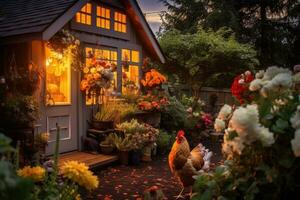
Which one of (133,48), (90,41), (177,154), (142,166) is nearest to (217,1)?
(133,48)

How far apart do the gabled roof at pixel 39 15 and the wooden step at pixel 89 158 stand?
8.19ft

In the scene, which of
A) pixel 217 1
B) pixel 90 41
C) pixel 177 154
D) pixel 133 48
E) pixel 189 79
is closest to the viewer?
pixel 177 154

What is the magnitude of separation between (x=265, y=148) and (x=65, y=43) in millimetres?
6196

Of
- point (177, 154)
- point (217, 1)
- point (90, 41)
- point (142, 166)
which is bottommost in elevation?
point (142, 166)

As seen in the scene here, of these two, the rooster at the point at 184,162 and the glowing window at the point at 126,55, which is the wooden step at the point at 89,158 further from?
the glowing window at the point at 126,55

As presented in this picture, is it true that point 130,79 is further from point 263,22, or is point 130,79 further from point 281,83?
point 263,22

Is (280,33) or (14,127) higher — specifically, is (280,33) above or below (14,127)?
above

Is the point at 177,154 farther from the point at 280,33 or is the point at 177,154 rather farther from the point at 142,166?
the point at 280,33

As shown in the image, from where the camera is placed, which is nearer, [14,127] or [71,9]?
[14,127]

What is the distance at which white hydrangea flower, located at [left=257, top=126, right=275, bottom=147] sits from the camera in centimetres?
195

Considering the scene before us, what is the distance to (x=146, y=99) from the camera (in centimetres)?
996

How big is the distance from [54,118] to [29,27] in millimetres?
1997

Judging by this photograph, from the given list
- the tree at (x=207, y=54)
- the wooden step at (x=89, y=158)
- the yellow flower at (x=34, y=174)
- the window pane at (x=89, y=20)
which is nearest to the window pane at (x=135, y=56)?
the window pane at (x=89, y=20)

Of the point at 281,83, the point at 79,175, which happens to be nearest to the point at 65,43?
the point at 79,175
